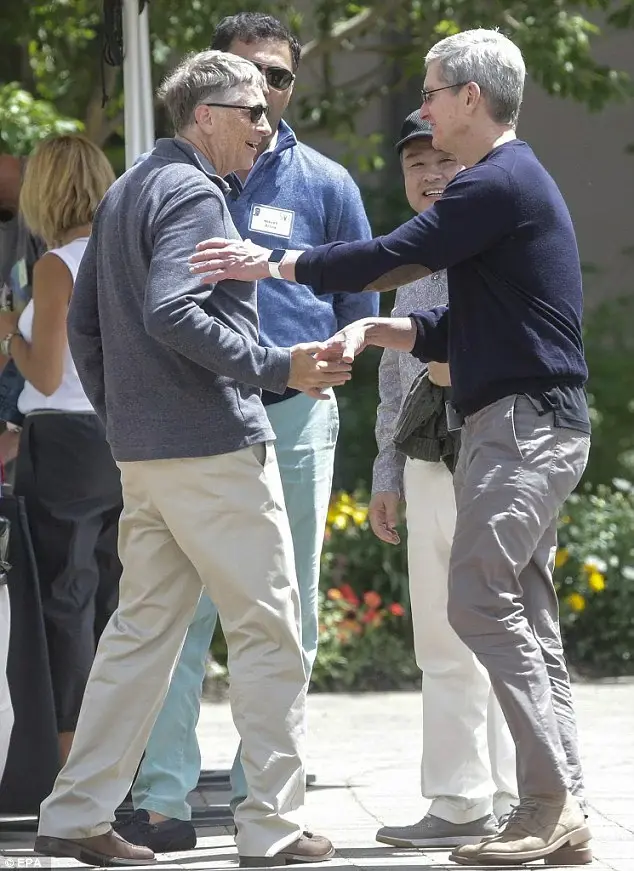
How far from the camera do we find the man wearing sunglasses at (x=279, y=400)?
418 centimetres

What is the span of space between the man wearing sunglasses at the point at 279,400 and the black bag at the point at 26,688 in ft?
1.42

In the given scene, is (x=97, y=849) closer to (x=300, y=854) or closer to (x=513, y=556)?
(x=300, y=854)

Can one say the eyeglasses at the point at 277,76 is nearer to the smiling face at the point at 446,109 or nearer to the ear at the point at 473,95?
the smiling face at the point at 446,109

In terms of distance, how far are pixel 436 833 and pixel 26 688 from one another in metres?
1.22

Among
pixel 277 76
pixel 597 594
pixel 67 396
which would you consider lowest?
pixel 597 594

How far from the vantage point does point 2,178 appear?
559 centimetres

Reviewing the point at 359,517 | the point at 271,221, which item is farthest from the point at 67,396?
the point at 359,517

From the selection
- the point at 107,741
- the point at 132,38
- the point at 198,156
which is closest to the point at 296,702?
the point at 107,741

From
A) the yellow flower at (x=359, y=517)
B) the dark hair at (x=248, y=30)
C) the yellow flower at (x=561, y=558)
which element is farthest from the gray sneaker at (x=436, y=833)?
the yellow flower at (x=359, y=517)

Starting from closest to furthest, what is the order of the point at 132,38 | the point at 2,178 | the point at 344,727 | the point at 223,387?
the point at 223,387 < the point at 132,38 < the point at 2,178 < the point at 344,727

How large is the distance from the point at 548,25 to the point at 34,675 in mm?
4479

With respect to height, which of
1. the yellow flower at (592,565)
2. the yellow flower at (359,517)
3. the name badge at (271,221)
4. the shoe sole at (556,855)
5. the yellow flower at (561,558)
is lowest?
the yellow flower at (592,565)

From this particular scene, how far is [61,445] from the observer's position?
4.60m

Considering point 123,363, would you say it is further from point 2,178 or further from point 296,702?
point 2,178
